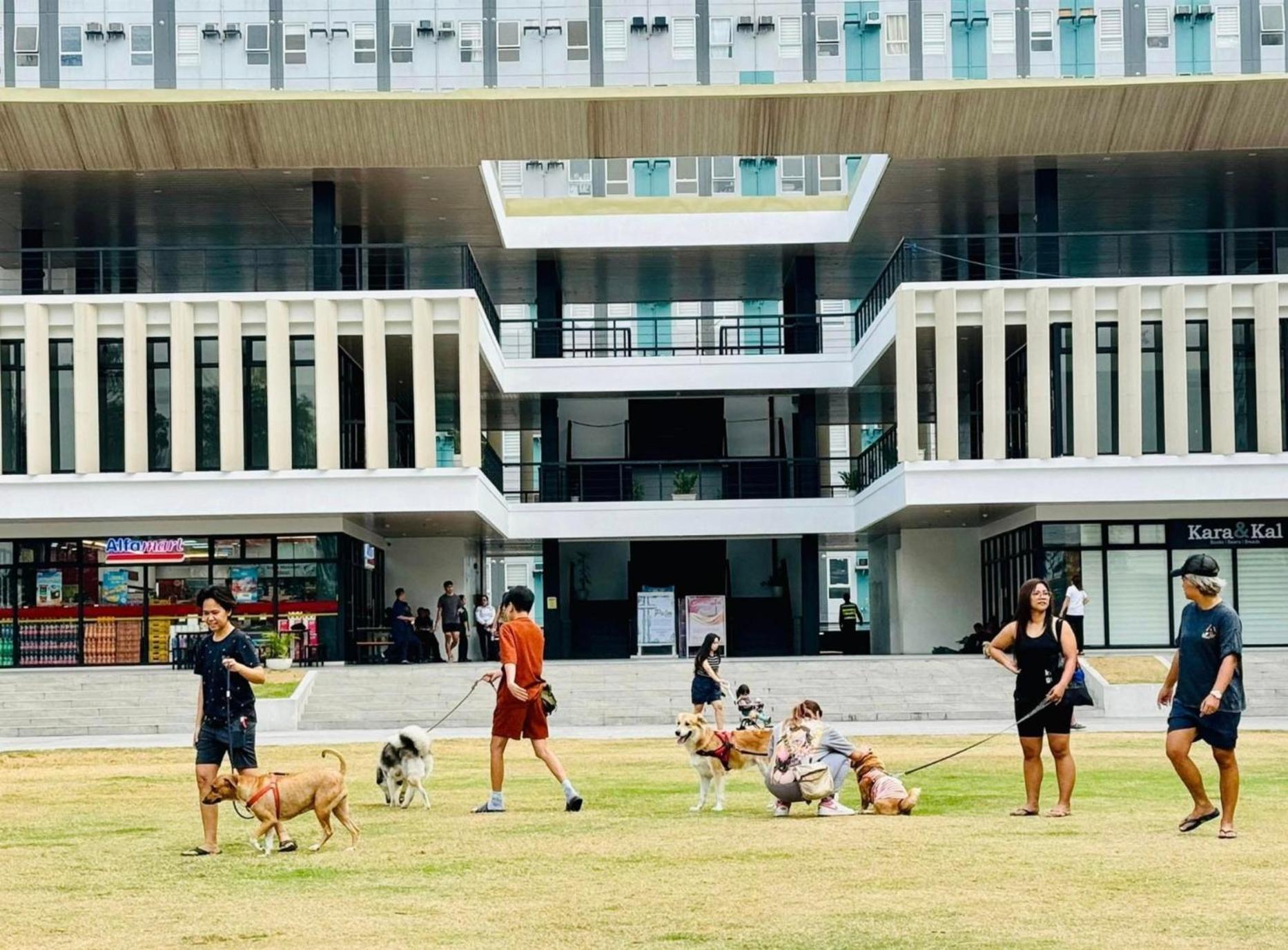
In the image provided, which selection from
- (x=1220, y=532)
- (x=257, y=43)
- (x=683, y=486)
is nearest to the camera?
(x=1220, y=532)

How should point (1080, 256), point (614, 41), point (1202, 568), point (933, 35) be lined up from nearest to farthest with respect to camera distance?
point (1202, 568), point (933, 35), point (614, 41), point (1080, 256)

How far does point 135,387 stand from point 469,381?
22.0ft

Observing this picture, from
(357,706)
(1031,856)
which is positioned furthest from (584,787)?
(357,706)

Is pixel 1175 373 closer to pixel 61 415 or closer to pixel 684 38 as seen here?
pixel 684 38

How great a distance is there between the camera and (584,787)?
687 inches

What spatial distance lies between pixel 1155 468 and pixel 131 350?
20652mm

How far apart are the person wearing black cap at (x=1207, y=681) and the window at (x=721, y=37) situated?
33068 mm

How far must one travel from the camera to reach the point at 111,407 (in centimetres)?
3869

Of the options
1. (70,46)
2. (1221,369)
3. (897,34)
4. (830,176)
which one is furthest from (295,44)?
(1221,369)

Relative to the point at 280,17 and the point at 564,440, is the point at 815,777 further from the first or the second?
the point at 564,440

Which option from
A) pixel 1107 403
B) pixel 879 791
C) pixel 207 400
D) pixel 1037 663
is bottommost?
pixel 879 791

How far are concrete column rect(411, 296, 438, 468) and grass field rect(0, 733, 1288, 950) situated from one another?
21.1 metres

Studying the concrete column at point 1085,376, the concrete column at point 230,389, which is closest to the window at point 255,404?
the concrete column at point 230,389

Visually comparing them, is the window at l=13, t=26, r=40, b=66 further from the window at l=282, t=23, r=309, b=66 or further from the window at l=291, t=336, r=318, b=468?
the window at l=291, t=336, r=318, b=468
